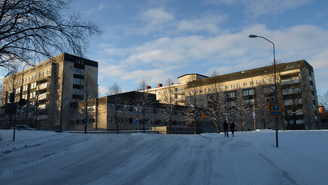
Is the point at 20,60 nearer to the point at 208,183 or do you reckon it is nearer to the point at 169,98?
the point at 208,183

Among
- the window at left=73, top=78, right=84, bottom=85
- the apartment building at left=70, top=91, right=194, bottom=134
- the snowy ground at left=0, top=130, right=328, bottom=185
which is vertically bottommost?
the snowy ground at left=0, top=130, right=328, bottom=185

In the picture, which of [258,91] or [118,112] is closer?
[118,112]

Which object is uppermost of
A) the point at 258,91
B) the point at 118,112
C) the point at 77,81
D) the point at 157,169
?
the point at 77,81

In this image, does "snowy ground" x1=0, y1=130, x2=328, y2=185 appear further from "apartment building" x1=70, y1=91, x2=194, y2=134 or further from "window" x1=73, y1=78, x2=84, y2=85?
"window" x1=73, y1=78, x2=84, y2=85

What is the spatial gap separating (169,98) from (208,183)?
4150cm

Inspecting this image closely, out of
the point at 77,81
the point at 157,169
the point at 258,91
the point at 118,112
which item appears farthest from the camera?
the point at 77,81

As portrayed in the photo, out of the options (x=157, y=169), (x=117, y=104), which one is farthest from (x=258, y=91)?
(x=157, y=169)

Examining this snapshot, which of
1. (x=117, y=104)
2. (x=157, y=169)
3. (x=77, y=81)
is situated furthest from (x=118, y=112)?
(x=157, y=169)

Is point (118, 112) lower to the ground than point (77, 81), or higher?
lower

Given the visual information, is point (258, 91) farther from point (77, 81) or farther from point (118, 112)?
point (77, 81)

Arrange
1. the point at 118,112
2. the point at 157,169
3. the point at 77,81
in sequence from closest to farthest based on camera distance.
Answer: the point at 157,169, the point at 118,112, the point at 77,81

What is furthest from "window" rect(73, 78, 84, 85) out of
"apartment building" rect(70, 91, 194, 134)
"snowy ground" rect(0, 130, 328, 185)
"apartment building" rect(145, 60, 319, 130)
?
"snowy ground" rect(0, 130, 328, 185)

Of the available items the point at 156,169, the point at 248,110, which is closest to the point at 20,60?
the point at 156,169

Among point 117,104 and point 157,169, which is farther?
point 117,104
